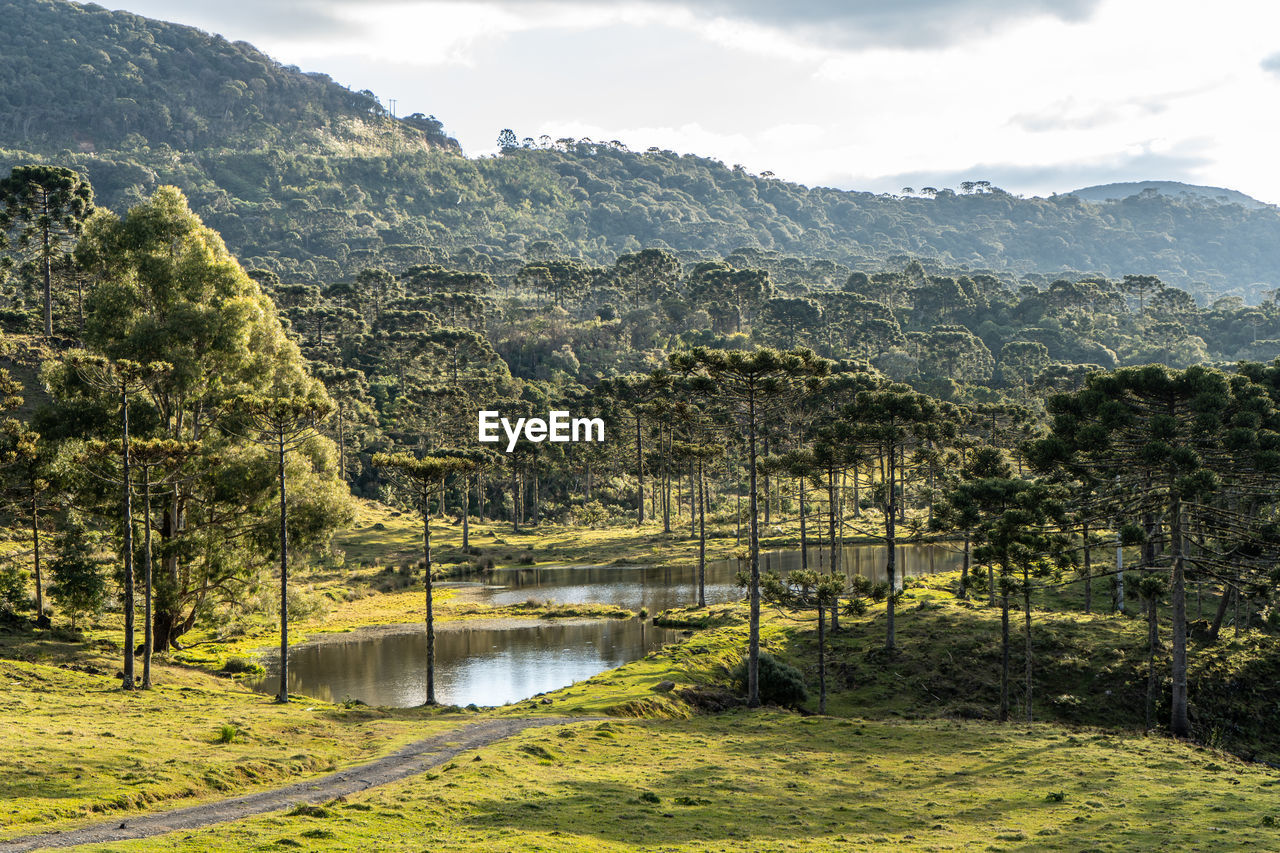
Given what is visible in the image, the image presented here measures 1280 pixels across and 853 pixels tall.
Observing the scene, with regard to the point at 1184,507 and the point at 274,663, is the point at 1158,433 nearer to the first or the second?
the point at 1184,507

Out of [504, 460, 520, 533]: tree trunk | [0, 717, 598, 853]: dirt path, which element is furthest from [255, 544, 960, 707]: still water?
[504, 460, 520, 533]: tree trunk

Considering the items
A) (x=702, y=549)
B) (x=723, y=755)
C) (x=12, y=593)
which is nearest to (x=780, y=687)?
(x=723, y=755)

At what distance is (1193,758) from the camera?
3061 cm

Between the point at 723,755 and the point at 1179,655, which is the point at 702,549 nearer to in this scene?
the point at 1179,655

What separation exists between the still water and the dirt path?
43.2ft

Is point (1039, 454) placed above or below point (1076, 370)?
below

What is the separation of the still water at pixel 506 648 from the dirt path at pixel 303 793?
1318 cm

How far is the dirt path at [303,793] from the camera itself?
18.7 m

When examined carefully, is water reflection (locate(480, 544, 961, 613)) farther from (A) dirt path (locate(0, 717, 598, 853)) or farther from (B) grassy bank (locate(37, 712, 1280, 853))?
(B) grassy bank (locate(37, 712, 1280, 853))

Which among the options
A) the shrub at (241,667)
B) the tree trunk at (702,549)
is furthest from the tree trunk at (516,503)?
the shrub at (241,667)

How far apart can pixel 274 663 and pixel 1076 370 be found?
5397 inches

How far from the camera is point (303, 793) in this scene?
77.6 ft

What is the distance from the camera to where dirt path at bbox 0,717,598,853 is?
18672 millimetres

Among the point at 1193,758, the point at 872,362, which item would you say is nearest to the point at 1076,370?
the point at 872,362
